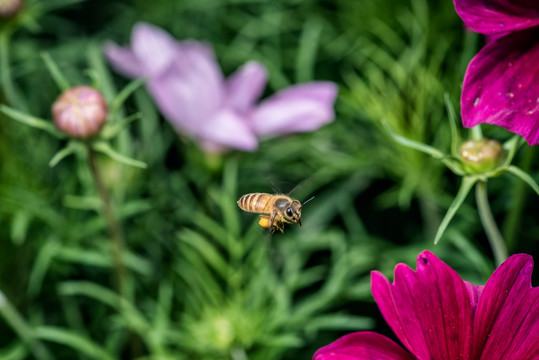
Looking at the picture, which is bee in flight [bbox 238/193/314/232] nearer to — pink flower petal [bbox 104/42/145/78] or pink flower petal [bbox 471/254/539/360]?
pink flower petal [bbox 471/254/539/360]

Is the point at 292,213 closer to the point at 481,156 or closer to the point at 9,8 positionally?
the point at 481,156

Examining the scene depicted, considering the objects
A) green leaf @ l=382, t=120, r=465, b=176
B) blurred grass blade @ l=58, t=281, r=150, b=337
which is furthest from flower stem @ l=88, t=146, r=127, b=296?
green leaf @ l=382, t=120, r=465, b=176

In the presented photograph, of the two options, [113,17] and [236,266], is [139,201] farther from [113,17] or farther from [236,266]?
[113,17]

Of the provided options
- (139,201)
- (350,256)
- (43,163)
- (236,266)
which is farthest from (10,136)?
(350,256)

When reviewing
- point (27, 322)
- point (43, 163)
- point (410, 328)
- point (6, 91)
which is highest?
point (410, 328)

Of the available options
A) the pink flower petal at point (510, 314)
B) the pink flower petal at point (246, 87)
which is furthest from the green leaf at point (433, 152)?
the pink flower petal at point (246, 87)

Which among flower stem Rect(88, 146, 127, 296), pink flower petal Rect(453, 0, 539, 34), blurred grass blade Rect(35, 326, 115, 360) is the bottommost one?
blurred grass blade Rect(35, 326, 115, 360)
